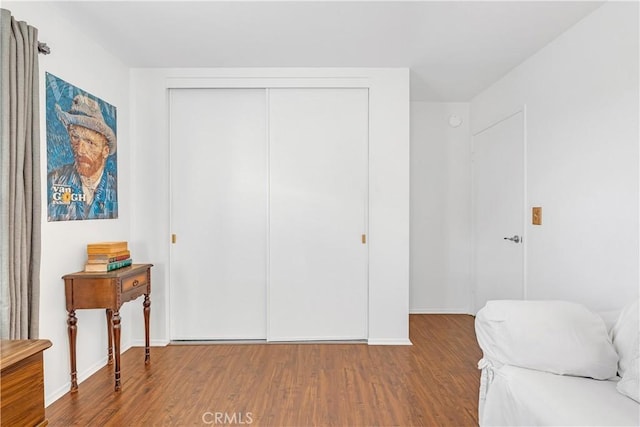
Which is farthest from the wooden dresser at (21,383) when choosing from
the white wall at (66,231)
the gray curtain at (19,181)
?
the white wall at (66,231)

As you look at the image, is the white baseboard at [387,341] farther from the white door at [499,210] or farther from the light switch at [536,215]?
the light switch at [536,215]

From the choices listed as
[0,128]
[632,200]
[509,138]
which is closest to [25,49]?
[0,128]

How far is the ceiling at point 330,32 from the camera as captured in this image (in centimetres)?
251

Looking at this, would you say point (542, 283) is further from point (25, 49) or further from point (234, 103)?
point (25, 49)

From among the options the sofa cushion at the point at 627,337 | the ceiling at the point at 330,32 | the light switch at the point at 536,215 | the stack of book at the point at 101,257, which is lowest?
the sofa cushion at the point at 627,337

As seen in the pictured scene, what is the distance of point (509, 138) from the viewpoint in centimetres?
371

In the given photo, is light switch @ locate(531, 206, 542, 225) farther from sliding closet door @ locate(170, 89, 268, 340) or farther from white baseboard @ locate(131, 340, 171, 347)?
white baseboard @ locate(131, 340, 171, 347)

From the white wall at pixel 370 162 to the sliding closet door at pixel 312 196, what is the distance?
113 mm

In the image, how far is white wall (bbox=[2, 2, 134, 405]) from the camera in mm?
2449

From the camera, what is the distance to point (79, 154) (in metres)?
2.79

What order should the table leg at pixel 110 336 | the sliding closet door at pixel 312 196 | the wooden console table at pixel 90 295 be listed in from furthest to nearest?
the sliding closet door at pixel 312 196, the table leg at pixel 110 336, the wooden console table at pixel 90 295

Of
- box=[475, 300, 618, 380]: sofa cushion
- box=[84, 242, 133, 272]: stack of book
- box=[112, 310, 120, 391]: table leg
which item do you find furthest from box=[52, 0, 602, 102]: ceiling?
box=[112, 310, 120, 391]: table leg

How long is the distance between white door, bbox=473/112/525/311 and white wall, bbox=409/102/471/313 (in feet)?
0.59

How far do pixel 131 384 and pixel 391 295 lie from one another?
7.18 ft
